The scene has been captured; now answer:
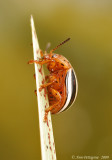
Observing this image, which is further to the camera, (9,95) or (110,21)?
(110,21)

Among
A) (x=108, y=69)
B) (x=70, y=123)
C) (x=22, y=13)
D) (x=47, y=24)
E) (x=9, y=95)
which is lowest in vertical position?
(x=70, y=123)

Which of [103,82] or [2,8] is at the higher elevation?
[2,8]

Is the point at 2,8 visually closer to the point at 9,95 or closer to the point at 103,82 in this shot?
the point at 9,95

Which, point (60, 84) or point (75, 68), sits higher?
point (75, 68)

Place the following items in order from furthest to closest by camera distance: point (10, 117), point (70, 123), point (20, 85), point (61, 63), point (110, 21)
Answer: point (110, 21), point (70, 123), point (20, 85), point (10, 117), point (61, 63)

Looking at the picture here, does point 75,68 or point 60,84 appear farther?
point 75,68

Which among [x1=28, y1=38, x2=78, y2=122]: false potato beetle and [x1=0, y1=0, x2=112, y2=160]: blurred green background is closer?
[x1=28, y1=38, x2=78, y2=122]: false potato beetle

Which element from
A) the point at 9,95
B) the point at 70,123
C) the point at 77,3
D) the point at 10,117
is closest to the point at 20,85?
the point at 9,95

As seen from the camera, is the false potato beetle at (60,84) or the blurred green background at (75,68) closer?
the false potato beetle at (60,84)
